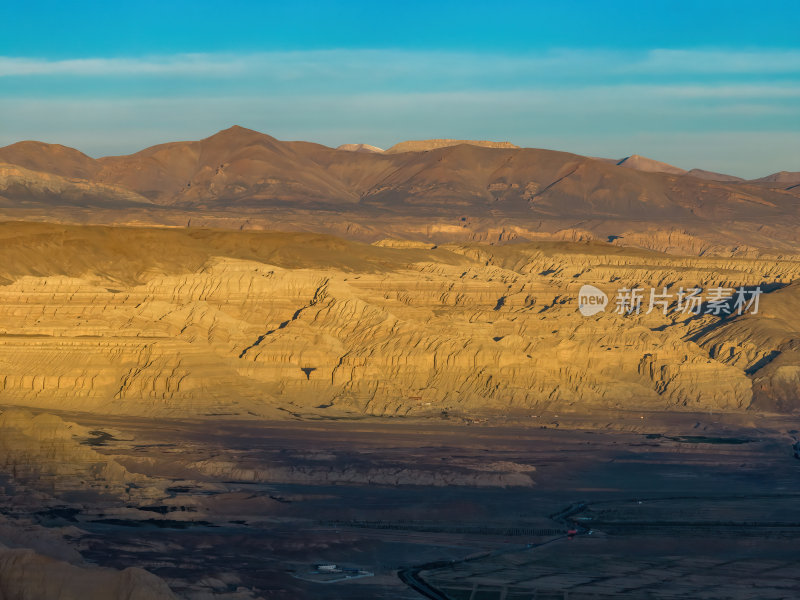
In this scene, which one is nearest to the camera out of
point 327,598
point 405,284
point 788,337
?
point 327,598

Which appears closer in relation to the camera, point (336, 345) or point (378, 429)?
point (378, 429)

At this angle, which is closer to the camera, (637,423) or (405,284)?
(637,423)

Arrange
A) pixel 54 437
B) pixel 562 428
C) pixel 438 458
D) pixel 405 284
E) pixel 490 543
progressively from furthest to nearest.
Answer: pixel 405 284
pixel 562 428
pixel 438 458
pixel 54 437
pixel 490 543

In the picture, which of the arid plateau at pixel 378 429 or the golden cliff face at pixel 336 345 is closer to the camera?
the arid plateau at pixel 378 429

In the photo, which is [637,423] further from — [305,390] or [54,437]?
[54,437]

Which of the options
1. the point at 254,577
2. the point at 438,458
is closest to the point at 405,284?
the point at 438,458

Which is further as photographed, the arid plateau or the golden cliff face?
the golden cliff face

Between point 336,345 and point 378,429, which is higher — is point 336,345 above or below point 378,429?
above
